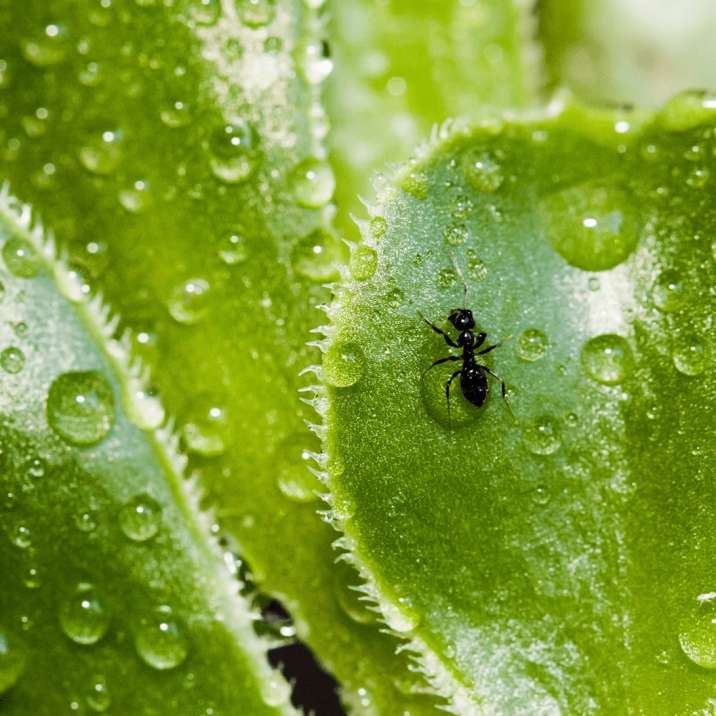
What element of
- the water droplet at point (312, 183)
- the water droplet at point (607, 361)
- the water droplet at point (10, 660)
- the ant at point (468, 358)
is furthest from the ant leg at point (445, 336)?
the water droplet at point (10, 660)

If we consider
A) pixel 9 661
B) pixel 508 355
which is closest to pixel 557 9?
pixel 508 355

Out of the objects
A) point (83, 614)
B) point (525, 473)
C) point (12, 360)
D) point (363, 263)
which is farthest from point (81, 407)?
point (525, 473)

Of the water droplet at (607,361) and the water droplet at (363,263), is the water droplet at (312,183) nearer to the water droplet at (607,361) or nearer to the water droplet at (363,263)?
the water droplet at (363,263)

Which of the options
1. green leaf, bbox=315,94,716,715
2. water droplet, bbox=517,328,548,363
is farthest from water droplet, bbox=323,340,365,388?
water droplet, bbox=517,328,548,363

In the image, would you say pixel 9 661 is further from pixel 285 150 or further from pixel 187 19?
pixel 187 19

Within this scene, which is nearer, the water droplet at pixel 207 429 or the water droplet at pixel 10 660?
the water droplet at pixel 10 660
